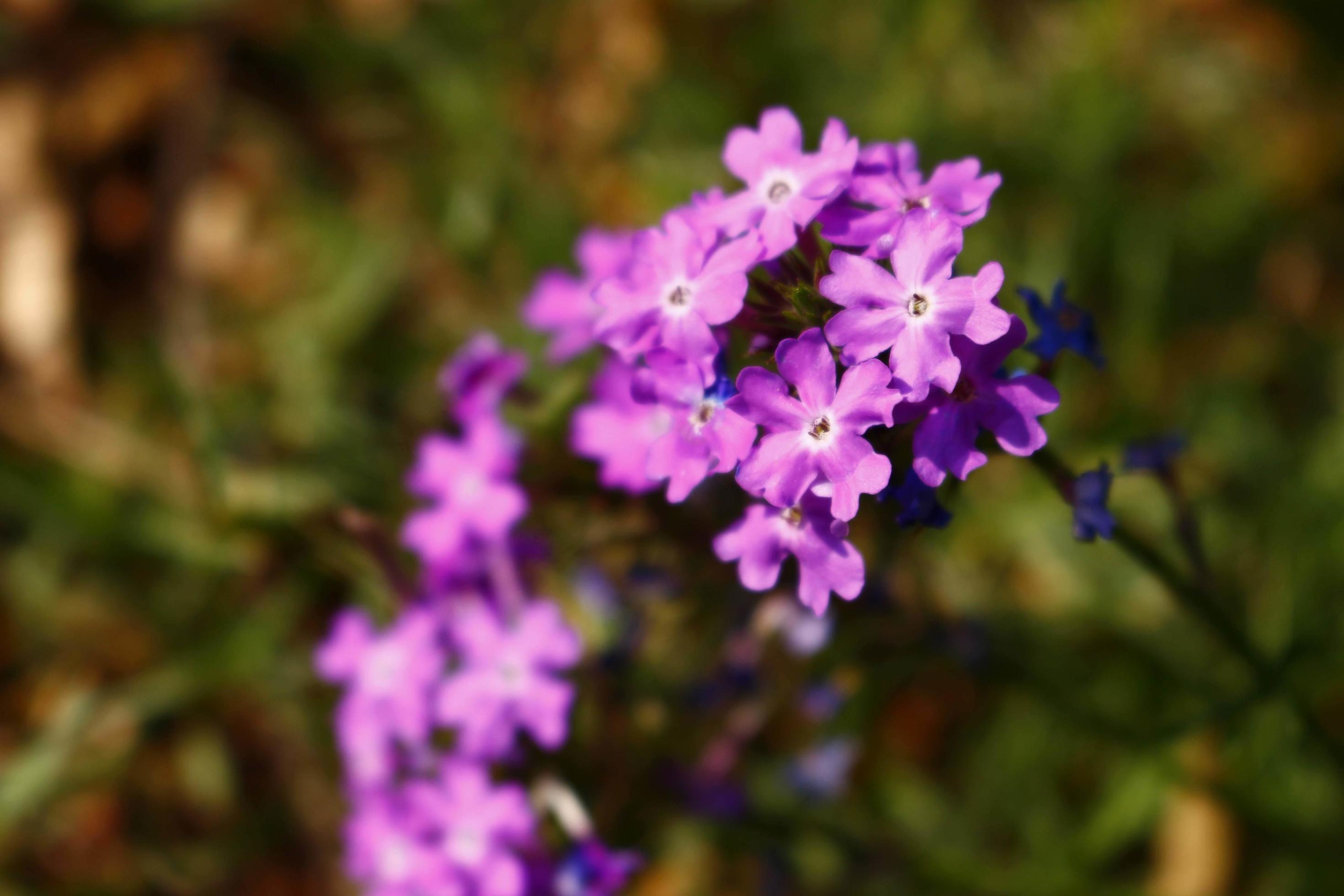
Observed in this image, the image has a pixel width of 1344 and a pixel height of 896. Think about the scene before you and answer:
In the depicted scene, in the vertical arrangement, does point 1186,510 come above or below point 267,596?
below

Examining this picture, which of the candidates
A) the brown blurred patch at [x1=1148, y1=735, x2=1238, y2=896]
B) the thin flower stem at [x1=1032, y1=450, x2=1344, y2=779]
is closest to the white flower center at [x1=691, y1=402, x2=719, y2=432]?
the thin flower stem at [x1=1032, y1=450, x2=1344, y2=779]

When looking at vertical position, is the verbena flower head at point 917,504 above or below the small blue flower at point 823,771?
below

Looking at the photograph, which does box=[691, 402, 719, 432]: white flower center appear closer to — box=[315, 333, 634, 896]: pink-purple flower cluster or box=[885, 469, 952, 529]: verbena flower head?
box=[885, 469, 952, 529]: verbena flower head

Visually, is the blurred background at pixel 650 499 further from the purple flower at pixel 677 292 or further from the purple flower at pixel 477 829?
the purple flower at pixel 677 292

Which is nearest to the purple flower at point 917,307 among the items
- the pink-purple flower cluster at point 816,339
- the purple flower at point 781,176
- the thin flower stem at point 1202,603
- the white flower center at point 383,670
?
the pink-purple flower cluster at point 816,339

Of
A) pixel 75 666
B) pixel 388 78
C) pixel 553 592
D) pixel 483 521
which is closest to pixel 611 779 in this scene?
pixel 483 521

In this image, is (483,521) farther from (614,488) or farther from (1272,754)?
(1272,754)
